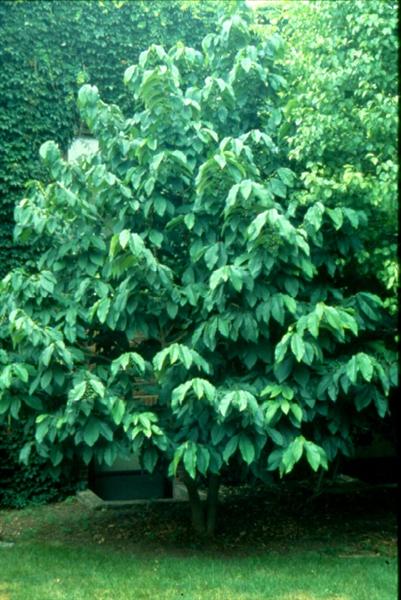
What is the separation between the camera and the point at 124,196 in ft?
25.4

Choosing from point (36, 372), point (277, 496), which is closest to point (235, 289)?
point (36, 372)

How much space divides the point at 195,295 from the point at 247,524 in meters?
3.14

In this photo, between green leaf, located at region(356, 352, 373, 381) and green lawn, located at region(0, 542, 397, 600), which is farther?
green lawn, located at region(0, 542, 397, 600)

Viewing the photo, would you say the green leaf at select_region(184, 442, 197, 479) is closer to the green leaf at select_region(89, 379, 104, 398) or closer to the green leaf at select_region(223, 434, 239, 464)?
the green leaf at select_region(223, 434, 239, 464)

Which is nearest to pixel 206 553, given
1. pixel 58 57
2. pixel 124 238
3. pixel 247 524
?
pixel 247 524

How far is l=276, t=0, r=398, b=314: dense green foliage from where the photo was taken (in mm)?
7215

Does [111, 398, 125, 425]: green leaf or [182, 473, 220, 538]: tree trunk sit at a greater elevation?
[111, 398, 125, 425]: green leaf

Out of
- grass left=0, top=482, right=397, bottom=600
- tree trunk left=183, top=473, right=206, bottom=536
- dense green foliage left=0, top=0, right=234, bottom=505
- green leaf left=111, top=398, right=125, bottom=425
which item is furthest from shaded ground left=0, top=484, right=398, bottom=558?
green leaf left=111, top=398, right=125, bottom=425

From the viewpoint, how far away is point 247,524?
940 cm

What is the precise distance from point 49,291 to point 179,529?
308cm

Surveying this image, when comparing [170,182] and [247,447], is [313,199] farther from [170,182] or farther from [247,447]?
[247,447]

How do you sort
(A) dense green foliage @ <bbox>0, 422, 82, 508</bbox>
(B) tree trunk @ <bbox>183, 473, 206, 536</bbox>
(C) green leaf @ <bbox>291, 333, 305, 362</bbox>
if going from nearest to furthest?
(C) green leaf @ <bbox>291, 333, 305, 362</bbox> → (B) tree trunk @ <bbox>183, 473, 206, 536</bbox> → (A) dense green foliage @ <bbox>0, 422, 82, 508</bbox>

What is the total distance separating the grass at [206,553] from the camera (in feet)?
23.2

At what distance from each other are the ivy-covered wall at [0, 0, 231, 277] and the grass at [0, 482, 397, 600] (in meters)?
3.42
